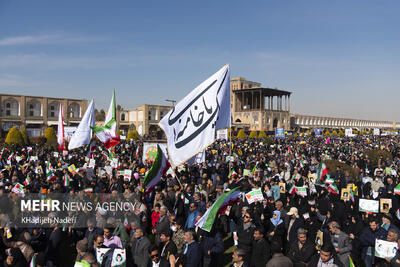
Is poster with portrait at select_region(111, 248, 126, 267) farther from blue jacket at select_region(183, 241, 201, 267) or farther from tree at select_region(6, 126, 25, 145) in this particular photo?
tree at select_region(6, 126, 25, 145)

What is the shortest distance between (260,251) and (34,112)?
5432 centimetres

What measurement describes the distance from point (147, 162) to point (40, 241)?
9.60m

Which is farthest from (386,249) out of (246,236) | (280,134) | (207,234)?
(280,134)

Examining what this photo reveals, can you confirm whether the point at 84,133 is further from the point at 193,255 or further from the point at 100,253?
the point at 193,255

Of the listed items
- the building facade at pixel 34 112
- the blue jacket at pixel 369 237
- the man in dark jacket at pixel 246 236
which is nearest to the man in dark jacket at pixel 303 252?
the man in dark jacket at pixel 246 236

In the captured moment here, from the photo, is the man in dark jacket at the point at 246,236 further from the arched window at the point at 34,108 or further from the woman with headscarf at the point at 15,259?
the arched window at the point at 34,108

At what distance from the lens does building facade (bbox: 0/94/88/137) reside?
48.0 meters

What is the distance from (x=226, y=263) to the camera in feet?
21.1

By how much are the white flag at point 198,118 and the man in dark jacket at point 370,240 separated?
10.1 feet

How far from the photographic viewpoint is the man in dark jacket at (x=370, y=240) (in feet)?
16.6

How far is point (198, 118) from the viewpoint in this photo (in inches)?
261

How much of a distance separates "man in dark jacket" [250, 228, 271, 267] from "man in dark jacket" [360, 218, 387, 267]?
171 centimetres

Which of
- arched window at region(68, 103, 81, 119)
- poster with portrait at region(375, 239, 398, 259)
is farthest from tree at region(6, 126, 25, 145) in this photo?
poster with portrait at region(375, 239, 398, 259)

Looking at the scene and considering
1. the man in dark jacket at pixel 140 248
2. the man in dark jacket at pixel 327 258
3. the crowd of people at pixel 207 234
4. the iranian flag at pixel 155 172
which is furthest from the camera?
the iranian flag at pixel 155 172
